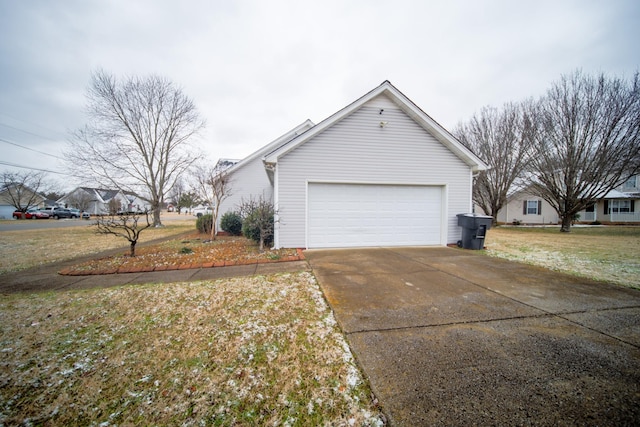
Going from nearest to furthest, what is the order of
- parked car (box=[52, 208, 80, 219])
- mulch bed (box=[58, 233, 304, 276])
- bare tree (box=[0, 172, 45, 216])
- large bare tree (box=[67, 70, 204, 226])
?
mulch bed (box=[58, 233, 304, 276]) → large bare tree (box=[67, 70, 204, 226]) → parked car (box=[52, 208, 80, 219]) → bare tree (box=[0, 172, 45, 216])

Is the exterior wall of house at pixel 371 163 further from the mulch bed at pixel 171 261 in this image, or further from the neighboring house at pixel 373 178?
the mulch bed at pixel 171 261

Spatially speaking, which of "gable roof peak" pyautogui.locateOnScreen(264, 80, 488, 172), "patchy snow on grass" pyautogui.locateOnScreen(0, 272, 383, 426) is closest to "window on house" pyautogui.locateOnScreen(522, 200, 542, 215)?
"gable roof peak" pyautogui.locateOnScreen(264, 80, 488, 172)

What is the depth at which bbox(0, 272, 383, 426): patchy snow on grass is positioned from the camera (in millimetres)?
1542

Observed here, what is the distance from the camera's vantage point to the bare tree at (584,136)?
1220cm

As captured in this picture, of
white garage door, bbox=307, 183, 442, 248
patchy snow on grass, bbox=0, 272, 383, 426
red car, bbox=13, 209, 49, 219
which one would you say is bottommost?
patchy snow on grass, bbox=0, 272, 383, 426

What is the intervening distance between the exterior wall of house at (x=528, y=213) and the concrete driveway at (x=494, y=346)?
24.2m

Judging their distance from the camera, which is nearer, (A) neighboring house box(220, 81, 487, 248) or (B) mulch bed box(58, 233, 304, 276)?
(B) mulch bed box(58, 233, 304, 276)

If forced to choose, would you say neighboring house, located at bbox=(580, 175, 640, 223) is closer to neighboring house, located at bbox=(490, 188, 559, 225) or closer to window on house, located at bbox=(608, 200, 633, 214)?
window on house, located at bbox=(608, 200, 633, 214)

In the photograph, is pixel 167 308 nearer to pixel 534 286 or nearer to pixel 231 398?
pixel 231 398

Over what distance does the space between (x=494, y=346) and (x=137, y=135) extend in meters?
21.8

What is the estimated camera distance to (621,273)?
475cm

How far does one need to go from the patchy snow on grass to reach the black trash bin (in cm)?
631

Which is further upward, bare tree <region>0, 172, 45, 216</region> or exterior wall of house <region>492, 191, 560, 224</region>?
bare tree <region>0, 172, 45, 216</region>

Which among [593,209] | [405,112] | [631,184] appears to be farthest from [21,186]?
[631,184]
